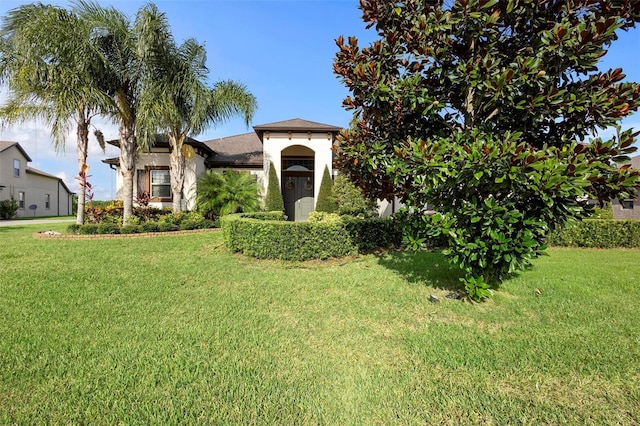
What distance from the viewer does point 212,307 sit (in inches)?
157

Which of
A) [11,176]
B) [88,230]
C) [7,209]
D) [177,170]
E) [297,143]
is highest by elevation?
[297,143]

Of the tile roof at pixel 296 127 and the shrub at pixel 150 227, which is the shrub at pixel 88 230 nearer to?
the shrub at pixel 150 227

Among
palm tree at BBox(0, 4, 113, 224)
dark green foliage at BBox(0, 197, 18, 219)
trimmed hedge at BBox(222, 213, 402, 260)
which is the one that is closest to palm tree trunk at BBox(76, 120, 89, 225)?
palm tree at BBox(0, 4, 113, 224)

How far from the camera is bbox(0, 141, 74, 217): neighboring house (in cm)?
2366

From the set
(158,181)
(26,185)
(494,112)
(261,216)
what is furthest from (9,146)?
(494,112)

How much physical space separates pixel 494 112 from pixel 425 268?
3197 mm

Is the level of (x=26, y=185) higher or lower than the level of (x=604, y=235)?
higher

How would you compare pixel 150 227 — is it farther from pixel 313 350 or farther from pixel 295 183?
pixel 313 350

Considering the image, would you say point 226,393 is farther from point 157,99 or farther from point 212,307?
point 157,99

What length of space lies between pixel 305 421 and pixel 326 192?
1273cm

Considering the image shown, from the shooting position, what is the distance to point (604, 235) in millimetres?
9422

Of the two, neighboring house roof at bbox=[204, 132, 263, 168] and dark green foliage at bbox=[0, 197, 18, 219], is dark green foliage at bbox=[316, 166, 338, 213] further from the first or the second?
dark green foliage at bbox=[0, 197, 18, 219]

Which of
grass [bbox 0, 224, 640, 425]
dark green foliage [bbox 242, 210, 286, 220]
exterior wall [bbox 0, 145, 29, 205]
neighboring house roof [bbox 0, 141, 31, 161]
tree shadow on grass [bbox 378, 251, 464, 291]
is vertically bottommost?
grass [bbox 0, 224, 640, 425]

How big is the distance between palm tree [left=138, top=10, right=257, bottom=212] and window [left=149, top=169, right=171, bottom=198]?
205cm
